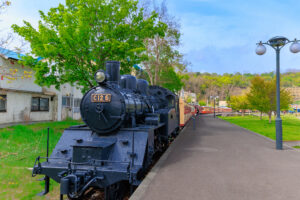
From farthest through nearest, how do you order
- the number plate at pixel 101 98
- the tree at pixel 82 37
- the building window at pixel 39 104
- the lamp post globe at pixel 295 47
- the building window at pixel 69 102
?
1. the building window at pixel 69 102
2. the building window at pixel 39 104
3. the tree at pixel 82 37
4. the lamp post globe at pixel 295 47
5. the number plate at pixel 101 98

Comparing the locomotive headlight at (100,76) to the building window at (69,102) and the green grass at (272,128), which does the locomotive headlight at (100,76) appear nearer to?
the green grass at (272,128)

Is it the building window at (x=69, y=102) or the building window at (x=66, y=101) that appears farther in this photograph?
the building window at (x=69, y=102)

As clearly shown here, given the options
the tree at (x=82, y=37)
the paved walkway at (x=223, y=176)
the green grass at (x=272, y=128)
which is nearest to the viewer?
the paved walkway at (x=223, y=176)

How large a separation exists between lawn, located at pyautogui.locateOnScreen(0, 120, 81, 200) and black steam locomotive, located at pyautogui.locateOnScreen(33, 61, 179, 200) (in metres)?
0.77

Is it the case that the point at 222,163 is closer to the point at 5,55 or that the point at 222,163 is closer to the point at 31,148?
the point at 31,148

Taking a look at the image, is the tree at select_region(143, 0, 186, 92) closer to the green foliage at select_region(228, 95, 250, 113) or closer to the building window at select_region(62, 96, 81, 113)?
the building window at select_region(62, 96, 81, 113)

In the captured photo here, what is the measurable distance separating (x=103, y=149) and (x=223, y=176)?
3.14 metres

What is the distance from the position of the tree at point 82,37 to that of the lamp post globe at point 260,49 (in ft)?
19.6

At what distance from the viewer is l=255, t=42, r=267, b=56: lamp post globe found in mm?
9477

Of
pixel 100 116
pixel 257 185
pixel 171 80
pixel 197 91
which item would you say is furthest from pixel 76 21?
pixel 197 91

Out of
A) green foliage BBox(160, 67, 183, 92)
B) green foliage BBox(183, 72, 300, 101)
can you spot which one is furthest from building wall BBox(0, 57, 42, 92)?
green foliage BBox(183, 72, 300, 101)

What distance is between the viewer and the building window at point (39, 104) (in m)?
17.5

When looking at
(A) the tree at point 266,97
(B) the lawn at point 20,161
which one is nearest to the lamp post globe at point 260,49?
A: (B) the lawn at point 20,161

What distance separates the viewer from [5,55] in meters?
14.4
